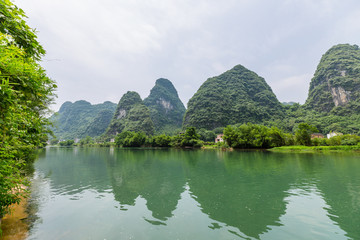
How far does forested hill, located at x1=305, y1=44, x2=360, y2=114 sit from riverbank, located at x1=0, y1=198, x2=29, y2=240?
6484 inches

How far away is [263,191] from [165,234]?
31.6ft

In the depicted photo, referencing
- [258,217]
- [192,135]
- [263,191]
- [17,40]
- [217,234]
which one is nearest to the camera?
[17,40]

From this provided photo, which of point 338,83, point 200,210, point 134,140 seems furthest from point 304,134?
point 338,83

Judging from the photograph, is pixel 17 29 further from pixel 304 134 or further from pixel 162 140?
pixel 162 140

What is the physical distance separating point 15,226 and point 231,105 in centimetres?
17095

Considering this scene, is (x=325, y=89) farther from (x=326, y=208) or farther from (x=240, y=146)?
(x=326, y=208)

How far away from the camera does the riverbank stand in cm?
758

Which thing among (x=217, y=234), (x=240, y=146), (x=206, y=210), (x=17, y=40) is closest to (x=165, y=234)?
(x=217, y=234)

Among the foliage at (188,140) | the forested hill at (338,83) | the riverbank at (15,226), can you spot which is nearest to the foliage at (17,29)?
the riverbank at (15,226)

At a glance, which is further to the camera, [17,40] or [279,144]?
[279,144]

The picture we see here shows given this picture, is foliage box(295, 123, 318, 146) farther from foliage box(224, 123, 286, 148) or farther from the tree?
the tree

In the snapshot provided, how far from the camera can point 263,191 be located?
45.3 feet

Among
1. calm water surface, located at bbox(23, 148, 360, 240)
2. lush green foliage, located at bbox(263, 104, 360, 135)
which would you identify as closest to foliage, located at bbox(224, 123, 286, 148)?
lush green foliage, located at bbox(263, 104, 360, 135)

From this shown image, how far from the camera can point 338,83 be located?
134 m
